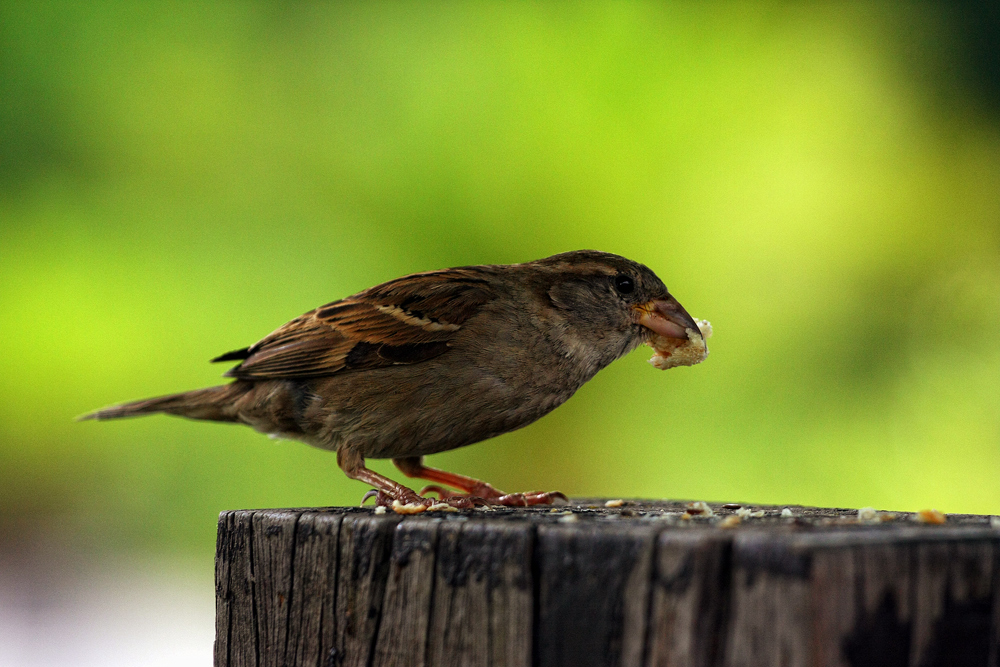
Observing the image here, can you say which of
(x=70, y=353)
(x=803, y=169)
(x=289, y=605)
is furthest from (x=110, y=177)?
(x=289, y=605)

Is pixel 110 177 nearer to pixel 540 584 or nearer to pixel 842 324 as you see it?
pixel 842 324

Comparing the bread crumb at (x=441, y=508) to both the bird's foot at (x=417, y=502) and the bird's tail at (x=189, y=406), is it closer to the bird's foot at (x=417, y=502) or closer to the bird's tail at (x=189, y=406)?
the bird's foot at (x=417, y=502)

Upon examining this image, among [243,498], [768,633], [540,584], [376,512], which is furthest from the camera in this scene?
[243,498]

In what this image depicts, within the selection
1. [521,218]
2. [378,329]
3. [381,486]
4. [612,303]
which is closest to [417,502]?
[381,486]

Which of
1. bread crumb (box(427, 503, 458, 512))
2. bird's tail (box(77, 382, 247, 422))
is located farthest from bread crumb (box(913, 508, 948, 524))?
bird's tail (box(77, 382, 247, 422))

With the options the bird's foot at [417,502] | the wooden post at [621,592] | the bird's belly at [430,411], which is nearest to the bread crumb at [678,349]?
the bird's belly at [430,411]

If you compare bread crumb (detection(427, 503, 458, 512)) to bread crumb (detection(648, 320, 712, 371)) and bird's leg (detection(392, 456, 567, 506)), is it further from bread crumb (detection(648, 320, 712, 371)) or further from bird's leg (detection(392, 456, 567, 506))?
bread crumb (detection(648, 320, 712, 371))

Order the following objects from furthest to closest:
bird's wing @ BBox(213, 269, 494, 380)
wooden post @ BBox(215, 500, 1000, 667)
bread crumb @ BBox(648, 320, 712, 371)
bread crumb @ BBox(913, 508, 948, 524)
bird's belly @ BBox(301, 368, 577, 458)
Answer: bread crumb @ BBox(648, 320, 712, 371) < bird's wing @ BBox(213, 269, 494, 380) < bird's belly @ BBox(301, 368, 577, 458) < bread crumb @ BBox(913, 508, 948, 524) < wooden post @ BBox(215, 500, 1000, 667)
